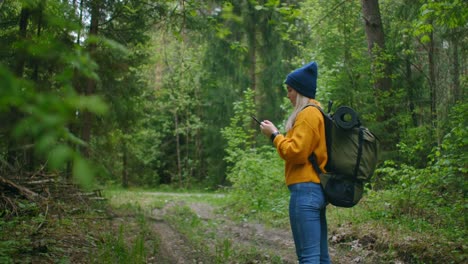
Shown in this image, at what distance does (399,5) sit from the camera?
13.9 metres

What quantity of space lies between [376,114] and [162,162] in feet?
86.1

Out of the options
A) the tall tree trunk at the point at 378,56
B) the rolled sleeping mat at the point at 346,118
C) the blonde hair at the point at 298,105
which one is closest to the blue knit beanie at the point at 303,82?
the blonde hair at the point at 298,105

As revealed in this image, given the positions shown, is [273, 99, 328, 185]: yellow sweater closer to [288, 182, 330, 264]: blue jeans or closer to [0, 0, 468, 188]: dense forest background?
[288, 182, 330, 264]: blue jeans

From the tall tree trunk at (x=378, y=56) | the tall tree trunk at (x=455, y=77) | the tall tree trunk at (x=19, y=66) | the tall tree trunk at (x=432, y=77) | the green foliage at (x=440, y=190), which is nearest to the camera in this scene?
the tall tree trunk at (x=19, y=66)

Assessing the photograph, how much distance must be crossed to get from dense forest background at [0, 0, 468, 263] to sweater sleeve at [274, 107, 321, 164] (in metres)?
1.28

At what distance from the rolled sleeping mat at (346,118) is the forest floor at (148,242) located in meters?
3.04

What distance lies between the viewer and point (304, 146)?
3.30 m

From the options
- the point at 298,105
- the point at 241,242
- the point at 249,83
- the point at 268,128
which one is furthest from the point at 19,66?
the point at 249,83

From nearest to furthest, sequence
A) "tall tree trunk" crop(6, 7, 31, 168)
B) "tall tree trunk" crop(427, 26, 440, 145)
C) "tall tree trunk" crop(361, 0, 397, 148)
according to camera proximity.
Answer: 1. "tall tree trunk" crop(6, 7, 31, 168)
2. "tall tree trunk" crop(361, 0, 397, 148)
3. "tall tree trunk" crop(427, 26, 440, 145)

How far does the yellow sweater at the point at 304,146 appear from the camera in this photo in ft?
10.9

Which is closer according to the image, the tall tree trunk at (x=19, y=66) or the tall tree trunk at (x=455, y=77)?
the tall tree trunk at (x=19, y=66)

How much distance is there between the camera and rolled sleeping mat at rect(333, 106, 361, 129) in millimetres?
3439

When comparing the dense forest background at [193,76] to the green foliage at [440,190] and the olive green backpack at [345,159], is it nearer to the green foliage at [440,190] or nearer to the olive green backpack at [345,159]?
the green foliage at [440,190]

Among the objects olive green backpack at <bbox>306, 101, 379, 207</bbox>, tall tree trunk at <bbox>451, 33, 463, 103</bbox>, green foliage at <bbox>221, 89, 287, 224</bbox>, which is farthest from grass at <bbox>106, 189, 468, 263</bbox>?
tall tree trunk at <bbox>451, 33, 463, 103</bbox>
